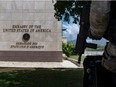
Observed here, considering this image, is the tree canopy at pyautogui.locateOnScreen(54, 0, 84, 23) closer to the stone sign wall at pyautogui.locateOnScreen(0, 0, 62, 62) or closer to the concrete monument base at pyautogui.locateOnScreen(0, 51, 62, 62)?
the concrete monument base at pyautogui.locateOnScreen(0, 51, 62, 62)

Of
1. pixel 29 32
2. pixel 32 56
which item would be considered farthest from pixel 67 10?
pixel 29 32

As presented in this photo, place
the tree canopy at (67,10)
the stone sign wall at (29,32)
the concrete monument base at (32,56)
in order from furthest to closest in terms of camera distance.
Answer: the stone sign wall at (29,32)
the concrete monument base at (32,56)
the tree canopy at (67,10)

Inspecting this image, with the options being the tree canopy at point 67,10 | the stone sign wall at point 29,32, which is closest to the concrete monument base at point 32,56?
the stone sign wall at point 29,32

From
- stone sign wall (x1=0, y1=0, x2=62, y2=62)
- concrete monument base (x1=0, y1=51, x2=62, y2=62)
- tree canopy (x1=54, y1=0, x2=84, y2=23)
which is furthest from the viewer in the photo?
stone sign wall (x1=0, y1=0, x2=62, y2=62)

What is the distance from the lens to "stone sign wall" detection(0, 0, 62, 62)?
78.0 ft

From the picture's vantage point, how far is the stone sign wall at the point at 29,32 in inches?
936

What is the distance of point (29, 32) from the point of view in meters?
24.2

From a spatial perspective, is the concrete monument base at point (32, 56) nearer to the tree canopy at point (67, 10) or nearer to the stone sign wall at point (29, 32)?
the stone sign wall at point (29, 32)

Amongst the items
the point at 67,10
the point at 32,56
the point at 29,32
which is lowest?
the point at 32,56

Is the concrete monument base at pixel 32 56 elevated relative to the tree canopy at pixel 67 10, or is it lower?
lower

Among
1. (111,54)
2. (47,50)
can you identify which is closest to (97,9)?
(111,54)

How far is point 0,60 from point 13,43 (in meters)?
1.35

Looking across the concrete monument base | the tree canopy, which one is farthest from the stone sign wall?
the tree canopy

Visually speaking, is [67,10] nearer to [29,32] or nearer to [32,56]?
[32,56]
